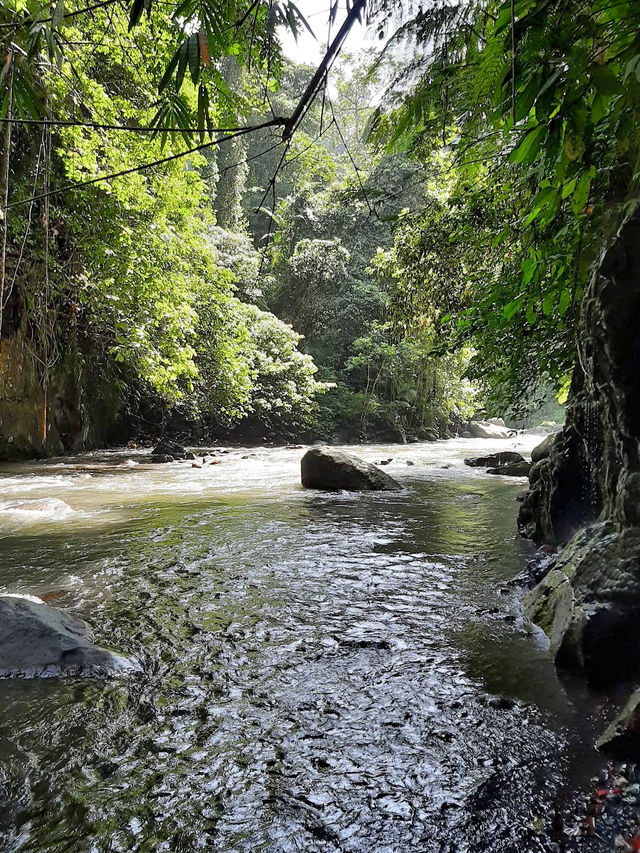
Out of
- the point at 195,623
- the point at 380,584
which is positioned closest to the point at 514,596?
the point at 380,584

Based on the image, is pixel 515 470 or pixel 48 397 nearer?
pixel 515 470

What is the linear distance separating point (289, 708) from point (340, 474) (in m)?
6.30

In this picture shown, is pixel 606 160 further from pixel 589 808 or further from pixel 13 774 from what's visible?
pixel 13 774

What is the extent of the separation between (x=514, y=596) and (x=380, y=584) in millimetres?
969

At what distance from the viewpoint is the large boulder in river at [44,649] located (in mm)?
2494

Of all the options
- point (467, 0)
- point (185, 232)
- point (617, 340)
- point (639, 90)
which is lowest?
point (617, 340)

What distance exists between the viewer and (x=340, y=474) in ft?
28.0

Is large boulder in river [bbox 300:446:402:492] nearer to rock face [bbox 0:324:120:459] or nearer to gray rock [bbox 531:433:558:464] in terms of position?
gray rock [bbox 531:433:558:464]

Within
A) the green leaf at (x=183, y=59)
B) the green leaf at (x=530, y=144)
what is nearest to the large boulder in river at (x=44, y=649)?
the green leaf at (x=183, y=59)

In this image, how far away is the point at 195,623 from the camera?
10.3 ft

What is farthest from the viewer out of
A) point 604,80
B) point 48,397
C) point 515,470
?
point 48,397

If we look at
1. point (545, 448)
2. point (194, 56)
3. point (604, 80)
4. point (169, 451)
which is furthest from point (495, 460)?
point (194, 56)

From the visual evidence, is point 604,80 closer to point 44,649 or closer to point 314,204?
point 44,649

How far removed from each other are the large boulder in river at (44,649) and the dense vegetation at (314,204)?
1.75 metres
